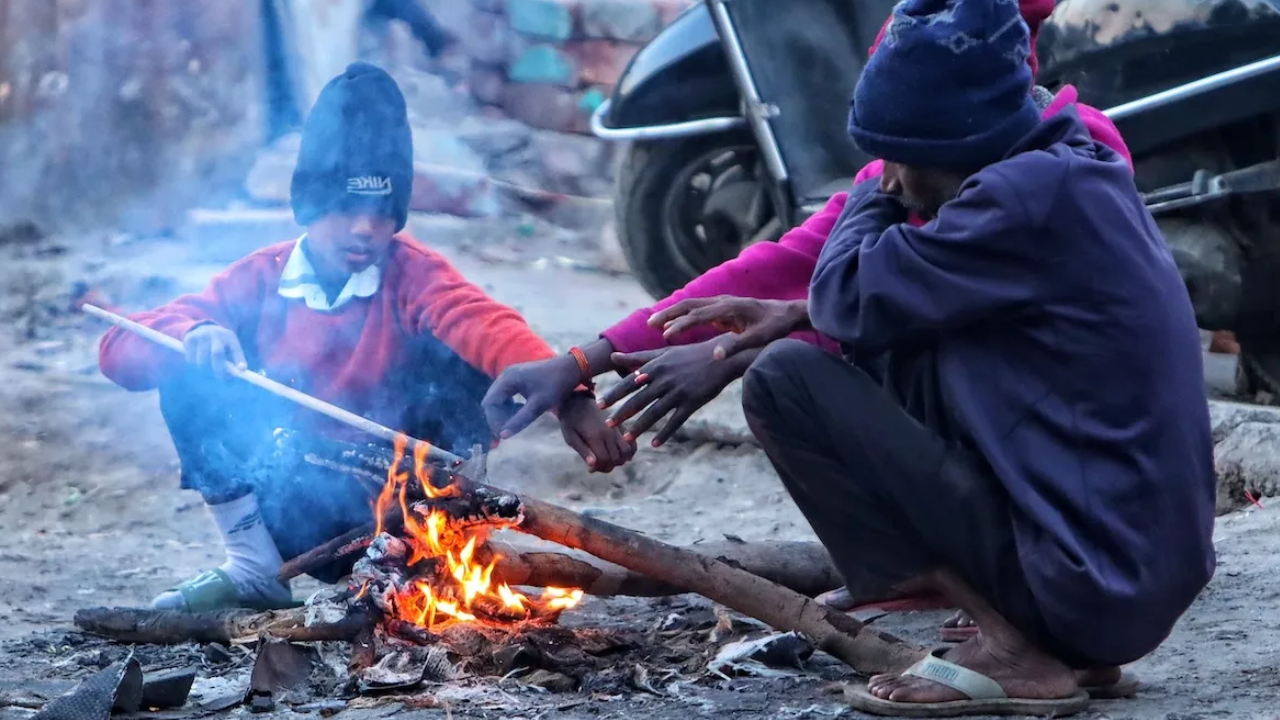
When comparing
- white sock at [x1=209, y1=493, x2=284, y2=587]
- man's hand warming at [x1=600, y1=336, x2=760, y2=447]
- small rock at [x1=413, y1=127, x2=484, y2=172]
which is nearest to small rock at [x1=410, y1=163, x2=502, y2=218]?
small rock at [x1=413, y1=127, x2=484, y2=172]

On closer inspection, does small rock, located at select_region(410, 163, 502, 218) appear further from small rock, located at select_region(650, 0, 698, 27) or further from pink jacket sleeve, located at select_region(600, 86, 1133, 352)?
pink jacket sleeve, located at select_region(600, 86, 1133, 352)

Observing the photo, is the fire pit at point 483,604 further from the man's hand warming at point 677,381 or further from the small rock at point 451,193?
the small rock at point 451,193

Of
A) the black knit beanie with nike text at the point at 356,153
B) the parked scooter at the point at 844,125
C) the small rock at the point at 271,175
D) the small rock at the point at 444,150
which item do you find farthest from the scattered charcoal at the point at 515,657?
the small rock at the point at 444,150

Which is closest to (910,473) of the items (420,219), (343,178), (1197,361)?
(1197,361)

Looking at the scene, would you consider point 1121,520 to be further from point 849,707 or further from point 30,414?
point 30,414

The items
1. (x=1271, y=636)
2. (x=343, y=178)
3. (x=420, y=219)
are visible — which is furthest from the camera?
(x=420, y=219)

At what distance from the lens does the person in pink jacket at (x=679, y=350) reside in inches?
120

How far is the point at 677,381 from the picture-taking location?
120 inches

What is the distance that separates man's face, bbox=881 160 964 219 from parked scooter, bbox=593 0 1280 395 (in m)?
2.42

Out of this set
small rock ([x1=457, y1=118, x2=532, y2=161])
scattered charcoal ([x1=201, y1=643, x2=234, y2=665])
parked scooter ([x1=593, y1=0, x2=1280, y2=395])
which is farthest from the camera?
small rock ([x1=457, y1=118, x2=532, y2=161])

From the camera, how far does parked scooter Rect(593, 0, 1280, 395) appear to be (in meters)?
4.74

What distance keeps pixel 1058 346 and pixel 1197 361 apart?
0.90ft

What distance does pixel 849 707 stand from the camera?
2.67m

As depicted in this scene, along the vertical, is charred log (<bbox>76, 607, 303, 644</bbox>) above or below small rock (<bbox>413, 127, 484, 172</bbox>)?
below
